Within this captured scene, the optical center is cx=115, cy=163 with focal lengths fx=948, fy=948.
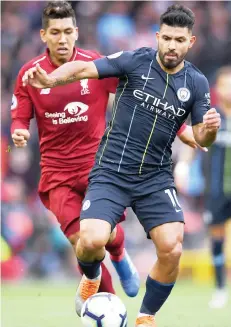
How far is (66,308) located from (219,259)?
2308 millimetres

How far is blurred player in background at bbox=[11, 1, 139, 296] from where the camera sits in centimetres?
804

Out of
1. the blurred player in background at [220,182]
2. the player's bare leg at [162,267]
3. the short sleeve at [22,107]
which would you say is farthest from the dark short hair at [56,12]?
the blurred player in background at [220,182]

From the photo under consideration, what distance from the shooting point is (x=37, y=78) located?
23.0 ft

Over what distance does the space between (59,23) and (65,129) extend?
90 cm

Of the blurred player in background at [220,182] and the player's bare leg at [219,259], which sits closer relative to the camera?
the player's bare leg at [219,259]

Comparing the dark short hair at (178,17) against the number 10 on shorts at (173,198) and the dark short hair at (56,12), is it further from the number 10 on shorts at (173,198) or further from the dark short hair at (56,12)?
the number 10 on shorts at (173,198)

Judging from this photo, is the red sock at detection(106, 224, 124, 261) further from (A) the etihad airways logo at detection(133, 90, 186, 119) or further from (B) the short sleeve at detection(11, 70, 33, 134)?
(A) the etihad airways logo at detection(133, 90, 186, 119)

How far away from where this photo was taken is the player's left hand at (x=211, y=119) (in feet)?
23.1

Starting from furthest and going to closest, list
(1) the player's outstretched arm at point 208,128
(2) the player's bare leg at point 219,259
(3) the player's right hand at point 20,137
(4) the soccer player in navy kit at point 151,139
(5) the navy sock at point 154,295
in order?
1. (2) the player's bare leg at point 219,259
2. (3) the player's right hand at point 20,137
3. (5) the navy sock at point 154,295
4. (4) the soccer player in navy kit at point 151,139
5. (1) the player's outstretched arm at point 208,128

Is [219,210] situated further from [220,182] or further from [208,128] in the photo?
[208,128]

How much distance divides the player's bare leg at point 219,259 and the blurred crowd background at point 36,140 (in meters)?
2.60

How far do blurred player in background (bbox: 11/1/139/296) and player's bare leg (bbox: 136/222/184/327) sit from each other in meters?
0.85

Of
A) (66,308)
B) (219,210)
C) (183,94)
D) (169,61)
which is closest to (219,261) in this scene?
(219,210)

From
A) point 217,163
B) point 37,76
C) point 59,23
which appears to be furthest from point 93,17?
point 37,76
